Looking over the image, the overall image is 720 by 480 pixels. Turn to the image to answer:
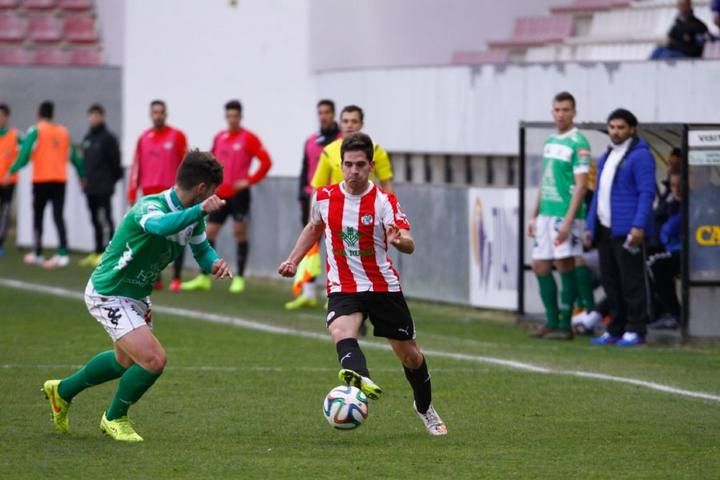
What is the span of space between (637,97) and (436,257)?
2817 millimetres

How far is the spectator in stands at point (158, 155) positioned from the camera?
18078mm

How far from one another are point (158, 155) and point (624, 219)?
6.38 m

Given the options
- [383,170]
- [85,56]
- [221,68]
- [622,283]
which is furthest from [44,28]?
[622,283]

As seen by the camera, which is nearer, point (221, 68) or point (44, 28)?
point (221, 68)

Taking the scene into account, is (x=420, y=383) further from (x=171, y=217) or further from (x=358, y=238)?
(x=171, y=217)

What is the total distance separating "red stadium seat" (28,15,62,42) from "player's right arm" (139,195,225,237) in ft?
81.2

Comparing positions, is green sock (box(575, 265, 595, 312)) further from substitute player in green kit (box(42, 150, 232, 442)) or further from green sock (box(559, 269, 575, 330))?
A: substitute player in green kit (box(42, 150, 232, 442))

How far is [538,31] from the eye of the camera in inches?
887

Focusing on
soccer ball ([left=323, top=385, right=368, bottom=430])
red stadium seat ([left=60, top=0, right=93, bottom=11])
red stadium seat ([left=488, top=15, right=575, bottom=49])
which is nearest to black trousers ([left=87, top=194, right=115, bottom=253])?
red stadium seat ([left=488, top=15, right=575, bottom=49])

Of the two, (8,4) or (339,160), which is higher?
(8,4)

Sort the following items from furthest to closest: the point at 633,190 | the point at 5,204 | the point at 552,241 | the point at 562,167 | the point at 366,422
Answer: the point at 5,204, the point at 552,241, the point at 562,167, the point at 633,190, the point at 366,422

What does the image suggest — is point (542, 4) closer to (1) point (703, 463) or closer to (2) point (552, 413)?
(2) point (552, 413)

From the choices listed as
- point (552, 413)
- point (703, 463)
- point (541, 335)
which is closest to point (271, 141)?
point (541, 335)

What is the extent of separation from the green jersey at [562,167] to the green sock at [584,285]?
0.57m
